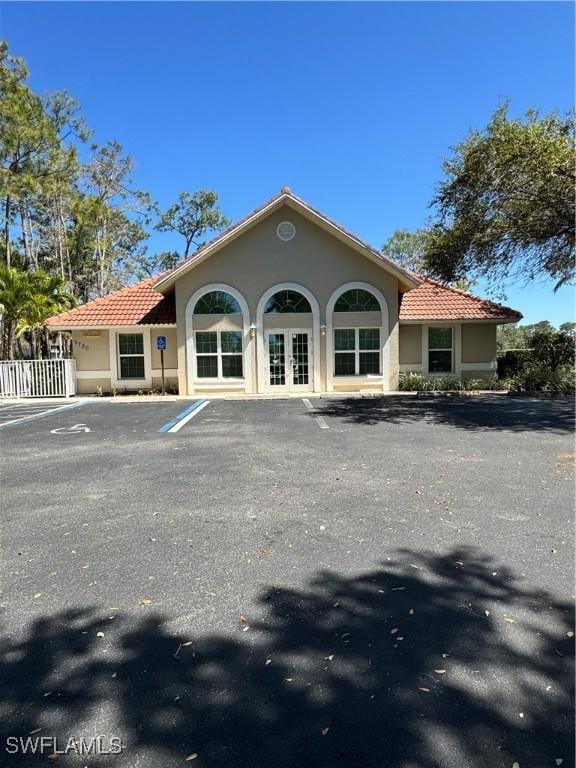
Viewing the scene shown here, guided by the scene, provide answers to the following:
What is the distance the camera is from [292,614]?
3.16m

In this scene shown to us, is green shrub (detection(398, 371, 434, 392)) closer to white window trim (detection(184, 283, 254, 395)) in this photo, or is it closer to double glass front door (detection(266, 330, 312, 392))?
double glass front door (detection(266, 330, 312, 392))

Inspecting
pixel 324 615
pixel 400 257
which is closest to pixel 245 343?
pixel 324 615

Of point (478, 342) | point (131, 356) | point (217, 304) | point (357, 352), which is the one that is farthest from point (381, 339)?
point (131, 356)

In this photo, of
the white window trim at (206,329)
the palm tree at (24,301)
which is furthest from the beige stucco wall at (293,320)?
the palm tree at (24,301)

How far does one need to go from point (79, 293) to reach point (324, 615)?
37.3m

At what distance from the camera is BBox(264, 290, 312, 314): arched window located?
60.0ft

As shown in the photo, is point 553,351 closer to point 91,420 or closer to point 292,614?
point 91,420

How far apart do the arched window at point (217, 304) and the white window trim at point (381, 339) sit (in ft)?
11.5

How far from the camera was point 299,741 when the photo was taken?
7.02 feet

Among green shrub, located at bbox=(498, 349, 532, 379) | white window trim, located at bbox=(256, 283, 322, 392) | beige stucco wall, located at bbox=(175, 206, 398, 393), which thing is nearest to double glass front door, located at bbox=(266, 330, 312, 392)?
white window trim, located at bbox=(256, 283, 322, 392)

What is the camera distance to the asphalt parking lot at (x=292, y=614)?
2191mm

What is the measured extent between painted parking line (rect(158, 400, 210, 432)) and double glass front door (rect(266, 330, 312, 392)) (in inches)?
124

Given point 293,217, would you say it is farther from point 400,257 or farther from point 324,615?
point 400,257
